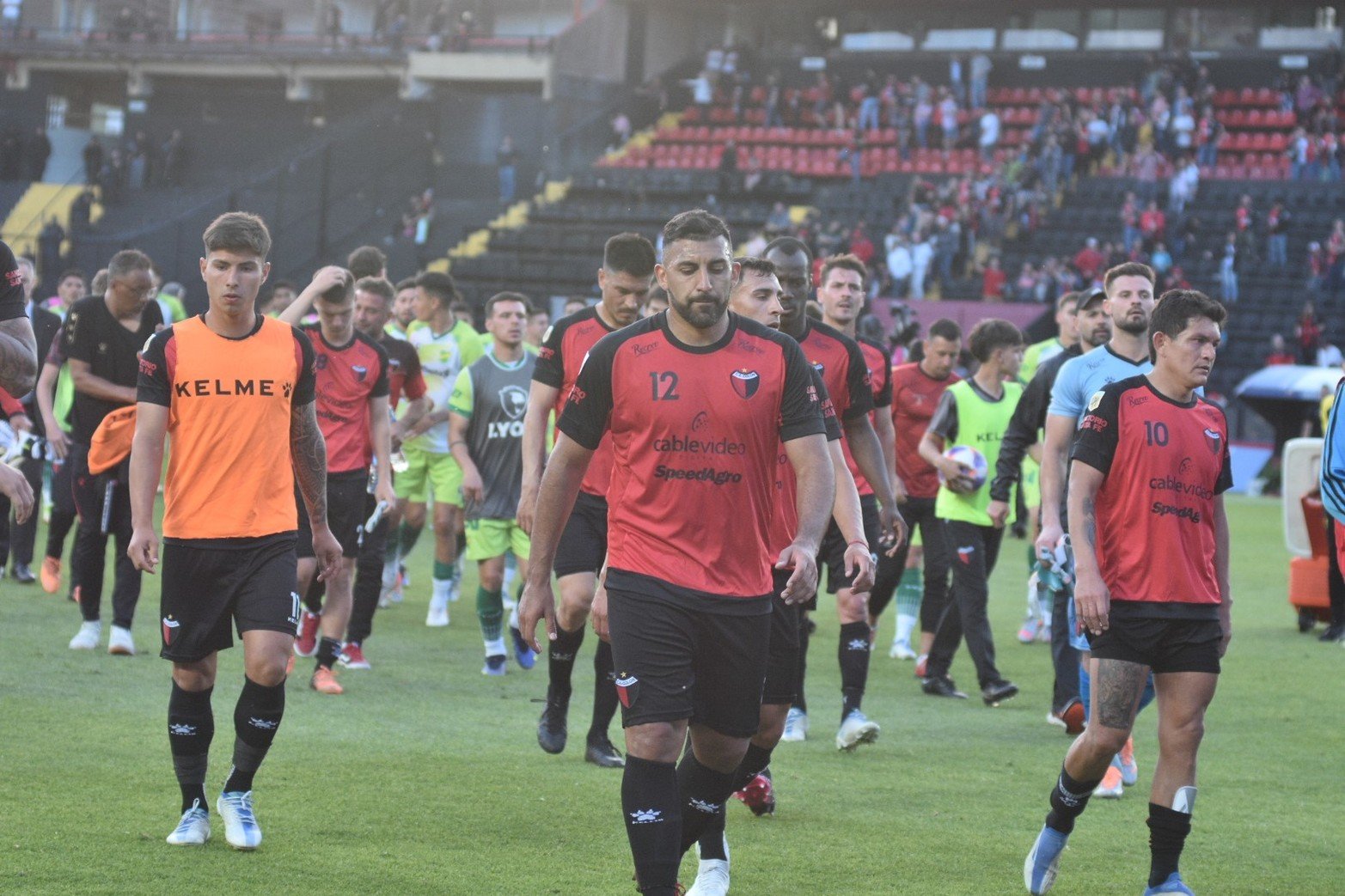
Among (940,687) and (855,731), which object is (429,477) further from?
(855,731)

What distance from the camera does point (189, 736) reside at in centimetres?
582

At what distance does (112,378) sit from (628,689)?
5.76 m

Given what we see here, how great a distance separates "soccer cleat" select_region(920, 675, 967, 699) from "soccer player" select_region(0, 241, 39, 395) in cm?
640

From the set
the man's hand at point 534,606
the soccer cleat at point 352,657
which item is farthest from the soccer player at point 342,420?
the man's hand at point 534,606

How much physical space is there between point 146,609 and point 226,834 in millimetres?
6521

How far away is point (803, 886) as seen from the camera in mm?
5676

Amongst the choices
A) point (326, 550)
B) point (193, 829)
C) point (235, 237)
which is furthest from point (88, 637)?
point (235, 237)

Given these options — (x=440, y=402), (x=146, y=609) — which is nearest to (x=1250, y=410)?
(x=440, y=402)

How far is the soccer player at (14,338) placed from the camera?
426 centimetres

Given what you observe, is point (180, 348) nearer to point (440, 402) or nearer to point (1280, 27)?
point (440, 402)

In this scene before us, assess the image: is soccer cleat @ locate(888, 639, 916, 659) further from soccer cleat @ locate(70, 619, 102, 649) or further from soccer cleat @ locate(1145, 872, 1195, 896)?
soccer cleat @ locate(1145, 872, 1195, 896)

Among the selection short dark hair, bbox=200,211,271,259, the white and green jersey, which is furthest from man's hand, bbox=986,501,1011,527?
the white and green jersey

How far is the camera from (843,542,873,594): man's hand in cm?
504

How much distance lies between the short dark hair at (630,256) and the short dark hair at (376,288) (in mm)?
2918
